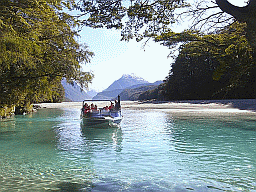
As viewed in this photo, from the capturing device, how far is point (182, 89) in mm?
76500

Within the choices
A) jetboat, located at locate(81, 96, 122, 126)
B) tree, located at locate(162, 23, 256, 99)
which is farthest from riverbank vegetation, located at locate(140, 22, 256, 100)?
jetboat, located at locate(81, 96, 122, 126)

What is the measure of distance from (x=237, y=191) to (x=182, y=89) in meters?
71.1

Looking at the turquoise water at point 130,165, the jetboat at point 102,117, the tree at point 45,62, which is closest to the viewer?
the turquoise water at point 130,165

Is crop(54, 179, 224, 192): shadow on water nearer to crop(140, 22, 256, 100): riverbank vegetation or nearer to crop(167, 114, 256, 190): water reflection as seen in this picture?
crop(167, 114, 256, 190): water reflection

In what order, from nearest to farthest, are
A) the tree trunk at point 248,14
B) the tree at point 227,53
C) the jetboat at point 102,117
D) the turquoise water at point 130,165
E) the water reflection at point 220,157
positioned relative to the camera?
1. the tree trunk at point 248,14
2. the tree at point 227,53
3. the turquoise water at point 130,165
4. the water reflection at point 220,157
5. the jetboat at point 102,117

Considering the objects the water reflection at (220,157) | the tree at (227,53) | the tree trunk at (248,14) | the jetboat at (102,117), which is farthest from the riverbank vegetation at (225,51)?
the jetboat at (102,117)

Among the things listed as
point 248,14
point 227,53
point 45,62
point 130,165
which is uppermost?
point 45,62

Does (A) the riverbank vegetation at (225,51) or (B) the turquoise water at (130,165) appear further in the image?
(B) the turquoise water at (130,165)

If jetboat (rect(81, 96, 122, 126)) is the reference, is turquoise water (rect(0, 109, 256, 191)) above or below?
below

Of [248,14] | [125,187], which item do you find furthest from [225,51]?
[125,187]

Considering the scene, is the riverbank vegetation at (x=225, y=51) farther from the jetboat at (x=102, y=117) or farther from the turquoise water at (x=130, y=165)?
the jetboat at (x=102, y=117)

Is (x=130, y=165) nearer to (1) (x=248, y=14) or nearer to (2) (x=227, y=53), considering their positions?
(2) (x=227, y=53)

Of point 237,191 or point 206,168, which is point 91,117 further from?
point 237,191

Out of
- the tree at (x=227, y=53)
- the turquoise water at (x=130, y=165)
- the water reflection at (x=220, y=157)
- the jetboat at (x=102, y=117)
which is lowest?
the water reflection at (x=220, y=157)
